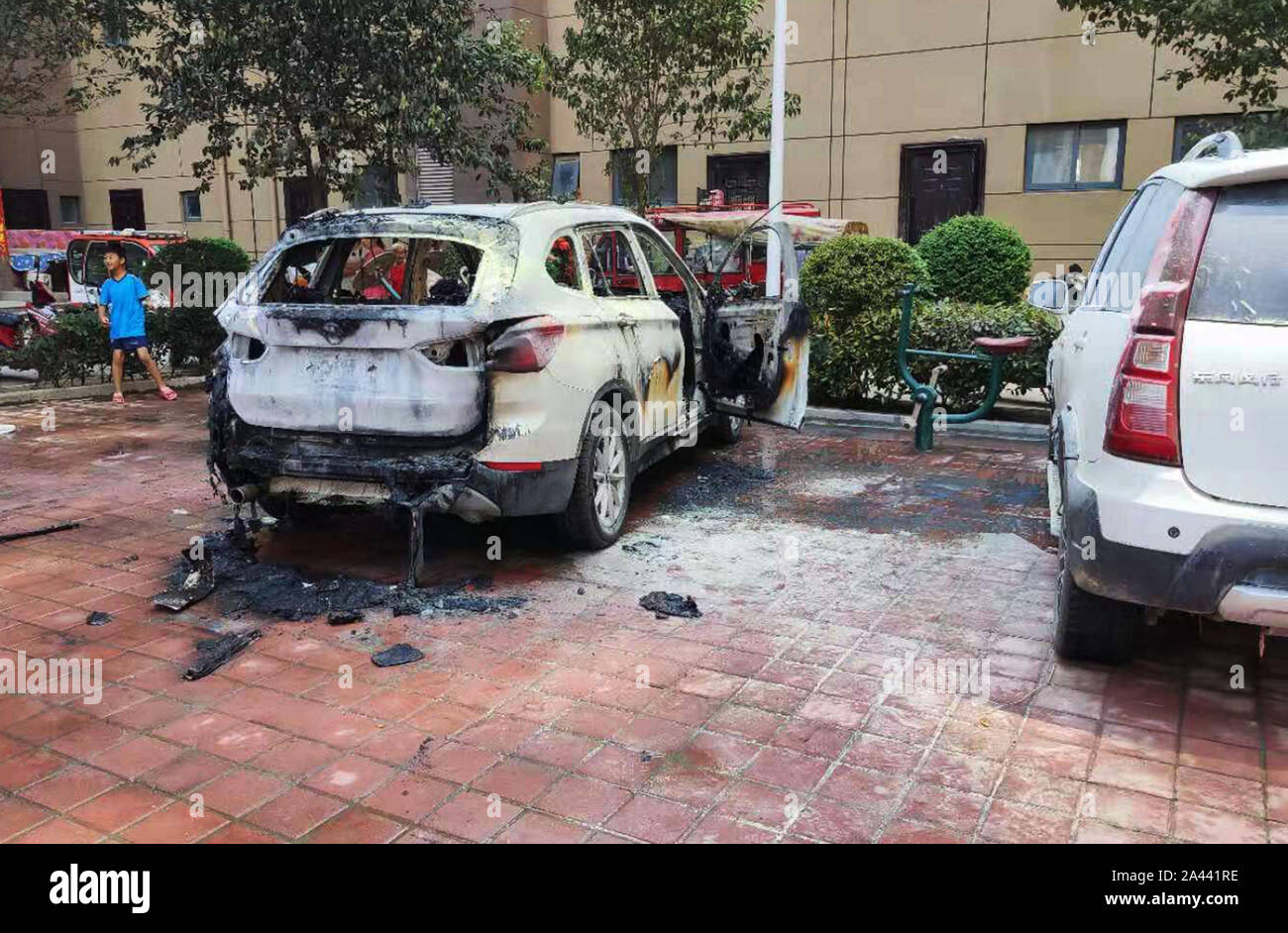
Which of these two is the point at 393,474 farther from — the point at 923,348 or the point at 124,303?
the point at 124,303

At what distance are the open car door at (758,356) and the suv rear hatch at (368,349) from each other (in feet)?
7.97

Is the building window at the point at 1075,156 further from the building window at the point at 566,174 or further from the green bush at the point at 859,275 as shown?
the building window at the point at 566,174

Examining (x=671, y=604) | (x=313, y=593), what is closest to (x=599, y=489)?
(x=671, y=604)

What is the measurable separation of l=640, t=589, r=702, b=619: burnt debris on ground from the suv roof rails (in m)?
2.79

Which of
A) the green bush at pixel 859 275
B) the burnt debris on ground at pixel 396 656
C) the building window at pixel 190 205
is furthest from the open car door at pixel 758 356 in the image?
the building window at pixel 190 205

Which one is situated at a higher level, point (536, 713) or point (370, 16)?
point (370, 16)

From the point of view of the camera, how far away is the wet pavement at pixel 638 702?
319cm

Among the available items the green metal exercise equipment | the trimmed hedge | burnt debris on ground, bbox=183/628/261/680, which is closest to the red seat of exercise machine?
the green metal exercise equipment

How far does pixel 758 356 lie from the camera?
24.2 ft

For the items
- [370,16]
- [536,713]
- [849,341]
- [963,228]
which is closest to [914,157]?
[963,228]

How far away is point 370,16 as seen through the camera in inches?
372
